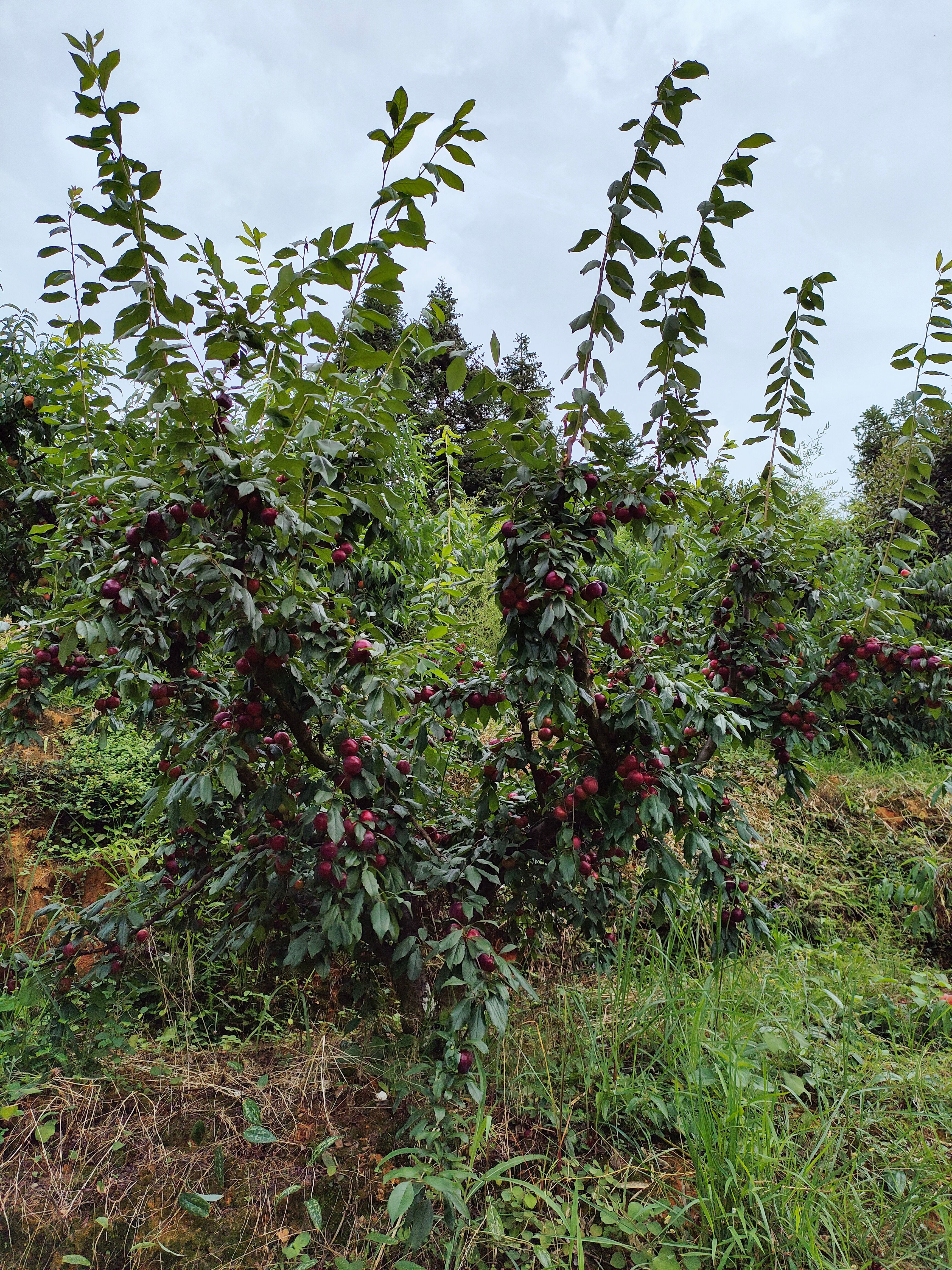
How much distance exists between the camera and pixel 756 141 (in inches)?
60.6

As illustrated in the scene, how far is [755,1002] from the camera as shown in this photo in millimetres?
1938

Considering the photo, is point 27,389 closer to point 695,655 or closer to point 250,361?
point 250,361

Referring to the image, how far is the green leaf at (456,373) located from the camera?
4.42ft

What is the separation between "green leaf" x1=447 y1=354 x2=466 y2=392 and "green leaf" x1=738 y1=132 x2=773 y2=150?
0.84 meters

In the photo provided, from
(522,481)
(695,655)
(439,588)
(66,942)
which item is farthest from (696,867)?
(66,942)

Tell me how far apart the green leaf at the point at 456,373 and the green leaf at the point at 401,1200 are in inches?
56.1

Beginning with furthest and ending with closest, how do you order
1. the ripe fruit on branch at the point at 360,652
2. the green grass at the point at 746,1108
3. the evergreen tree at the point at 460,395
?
the evergreen tree at the point at 460,395
the ripe fruit on branch at the point at 360,652
the green grass at the point at 746,1108

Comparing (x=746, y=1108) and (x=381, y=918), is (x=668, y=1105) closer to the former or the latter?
(x=746, y=1108)

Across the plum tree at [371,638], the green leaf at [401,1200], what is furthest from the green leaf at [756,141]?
the green leaf at [401,1200]

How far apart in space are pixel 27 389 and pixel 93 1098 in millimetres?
3127

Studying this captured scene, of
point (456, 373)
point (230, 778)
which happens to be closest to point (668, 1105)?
point (230, 778)

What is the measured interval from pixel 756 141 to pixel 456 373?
89 centimetres

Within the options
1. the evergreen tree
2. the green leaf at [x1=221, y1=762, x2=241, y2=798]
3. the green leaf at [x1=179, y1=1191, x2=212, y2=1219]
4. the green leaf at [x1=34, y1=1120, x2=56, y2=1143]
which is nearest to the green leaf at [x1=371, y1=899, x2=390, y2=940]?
the green leaf at [x1=221, y1=762, x2=241, y2=798]

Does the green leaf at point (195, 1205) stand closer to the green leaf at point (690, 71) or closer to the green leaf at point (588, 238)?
the green leaf at point (588, 238)
